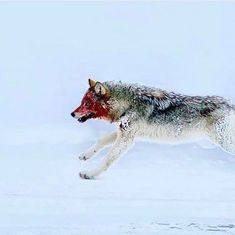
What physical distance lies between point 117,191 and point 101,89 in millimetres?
607

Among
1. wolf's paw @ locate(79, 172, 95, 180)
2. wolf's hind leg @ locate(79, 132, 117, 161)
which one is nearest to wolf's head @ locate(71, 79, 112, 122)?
wolf's hind leg @ locate(79, 132, 117, 161)

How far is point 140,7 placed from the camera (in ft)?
13.9

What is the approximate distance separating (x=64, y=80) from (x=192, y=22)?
841 mm

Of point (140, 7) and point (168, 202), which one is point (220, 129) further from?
point (140, 7)

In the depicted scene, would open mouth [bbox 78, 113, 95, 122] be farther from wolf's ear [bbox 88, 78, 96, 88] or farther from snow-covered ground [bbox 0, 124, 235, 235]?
wolf's ear [bbox 88, 78, 96, 88]

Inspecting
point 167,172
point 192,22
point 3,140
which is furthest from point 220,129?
point 3,140

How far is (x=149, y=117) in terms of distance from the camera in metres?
4.16

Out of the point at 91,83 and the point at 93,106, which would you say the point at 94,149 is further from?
the point at 91,83

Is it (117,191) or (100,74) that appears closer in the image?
(117,191)

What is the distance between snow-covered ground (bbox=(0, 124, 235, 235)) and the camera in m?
3.90

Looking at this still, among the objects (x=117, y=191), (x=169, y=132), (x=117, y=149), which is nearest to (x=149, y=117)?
(x=169, y=132)

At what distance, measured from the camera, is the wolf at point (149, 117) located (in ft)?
13.6

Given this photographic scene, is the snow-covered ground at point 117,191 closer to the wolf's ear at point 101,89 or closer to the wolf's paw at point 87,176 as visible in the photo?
the wolf's paw at point 87,176

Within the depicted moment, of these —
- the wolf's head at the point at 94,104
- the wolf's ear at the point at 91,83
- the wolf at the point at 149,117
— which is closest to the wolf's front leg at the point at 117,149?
the wolf at the point at 149,117
